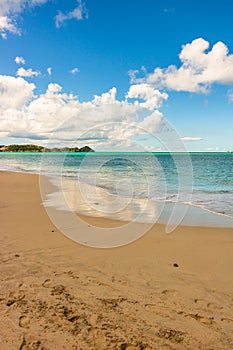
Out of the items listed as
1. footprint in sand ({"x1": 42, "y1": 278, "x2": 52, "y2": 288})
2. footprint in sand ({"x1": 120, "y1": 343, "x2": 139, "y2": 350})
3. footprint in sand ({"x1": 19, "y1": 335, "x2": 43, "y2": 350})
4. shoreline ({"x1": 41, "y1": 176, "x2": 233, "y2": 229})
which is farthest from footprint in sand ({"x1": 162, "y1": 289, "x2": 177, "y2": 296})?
shoreline ({"x1": 41, "y1": 176, "x2": 233, "y2": 229})

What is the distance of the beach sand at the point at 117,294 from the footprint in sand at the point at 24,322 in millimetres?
13

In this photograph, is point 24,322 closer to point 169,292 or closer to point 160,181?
point 169,292

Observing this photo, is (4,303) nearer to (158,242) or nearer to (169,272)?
(169,272)

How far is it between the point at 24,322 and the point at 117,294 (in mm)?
1457

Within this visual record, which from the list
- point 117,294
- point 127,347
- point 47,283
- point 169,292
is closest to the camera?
point 127,347

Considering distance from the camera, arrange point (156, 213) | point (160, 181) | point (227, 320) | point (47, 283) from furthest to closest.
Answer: point (160, 181) → point (156, 213) → point (47, 283) → point (227, 320)

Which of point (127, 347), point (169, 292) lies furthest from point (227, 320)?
point (127, 347)

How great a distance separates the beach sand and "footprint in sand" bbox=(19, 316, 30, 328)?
1cm

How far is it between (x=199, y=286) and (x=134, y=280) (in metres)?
1.12

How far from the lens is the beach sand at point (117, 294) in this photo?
340 cm

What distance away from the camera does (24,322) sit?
3646 millimetres

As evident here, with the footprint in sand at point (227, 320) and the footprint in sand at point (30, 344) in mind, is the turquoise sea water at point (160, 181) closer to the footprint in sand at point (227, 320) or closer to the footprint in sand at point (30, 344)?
the footprint in sand at point (227, 320)

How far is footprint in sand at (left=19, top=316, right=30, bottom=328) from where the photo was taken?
359cm

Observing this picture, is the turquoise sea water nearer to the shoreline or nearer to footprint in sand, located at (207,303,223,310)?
the shoreline
